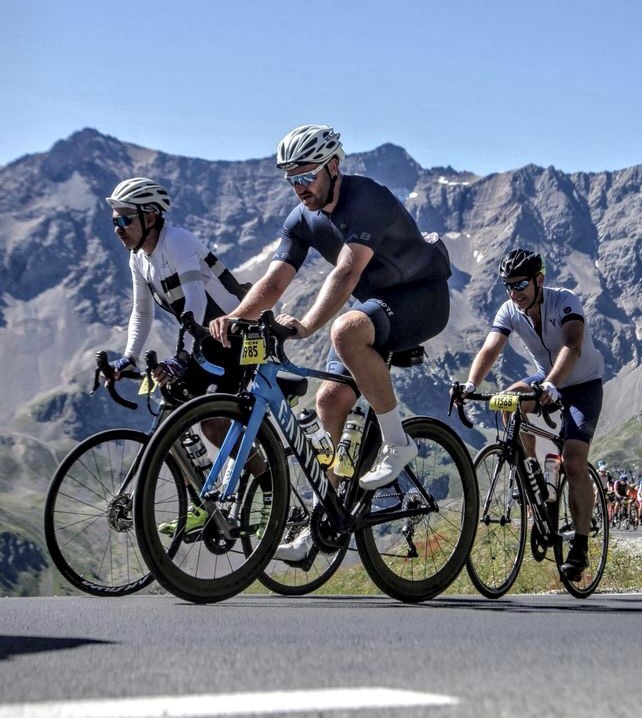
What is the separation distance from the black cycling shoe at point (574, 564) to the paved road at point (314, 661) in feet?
10.5

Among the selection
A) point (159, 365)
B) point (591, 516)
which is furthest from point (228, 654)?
point (591, 516)

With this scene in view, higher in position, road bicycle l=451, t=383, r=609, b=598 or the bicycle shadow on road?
road bicycle l=451, t=383, r=609, b=598

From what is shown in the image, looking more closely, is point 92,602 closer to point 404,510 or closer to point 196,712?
point 404,510

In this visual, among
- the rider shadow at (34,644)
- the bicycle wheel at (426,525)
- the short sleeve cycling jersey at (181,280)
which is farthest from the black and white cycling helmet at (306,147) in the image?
the rider shadow at (34,644)

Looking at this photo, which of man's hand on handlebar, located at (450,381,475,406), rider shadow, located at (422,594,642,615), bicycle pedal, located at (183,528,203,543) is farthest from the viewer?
man's hand on handlebar, located at (450,381,475,406)

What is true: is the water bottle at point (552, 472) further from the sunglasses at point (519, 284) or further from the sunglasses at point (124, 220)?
the sunglasses at point (124, 220)

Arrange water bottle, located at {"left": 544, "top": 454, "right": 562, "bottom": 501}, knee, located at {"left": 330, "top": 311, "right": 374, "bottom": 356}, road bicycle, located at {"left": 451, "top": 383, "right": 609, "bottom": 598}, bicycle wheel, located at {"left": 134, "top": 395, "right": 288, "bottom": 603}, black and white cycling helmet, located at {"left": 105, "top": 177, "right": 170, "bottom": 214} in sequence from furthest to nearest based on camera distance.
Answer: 1. water bottle, located at {"left": 544, "top": 454, "right": 562, "bottom": 501}
2. road bicycle, located at {"left": 451, "top": 383, "right": 609, "bottom": 598}
3. black and white cycling helmet, located at {"left": 105, "top": 177, "right": 170, "bottom": 214}
4. knee, located at {"left": 330, "top": 311, "right": 374, "bottom": 356}
5. bicycle wheel, located at {"left": 134, "top": 395, "right": 288, "bottom": 603}

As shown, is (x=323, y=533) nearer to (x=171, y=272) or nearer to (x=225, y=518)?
(x=225, y=518)

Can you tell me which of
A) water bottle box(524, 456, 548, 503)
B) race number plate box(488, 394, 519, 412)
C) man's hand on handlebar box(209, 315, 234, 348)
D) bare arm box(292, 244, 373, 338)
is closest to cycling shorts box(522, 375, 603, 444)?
water bottle box(524, 456, 548, 503)

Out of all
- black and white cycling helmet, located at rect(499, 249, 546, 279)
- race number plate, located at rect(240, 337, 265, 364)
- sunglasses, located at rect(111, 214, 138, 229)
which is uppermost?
sunglasses, located at rect(111, 214, 138, 229)

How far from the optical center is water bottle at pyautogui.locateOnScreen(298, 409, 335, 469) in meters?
7.21

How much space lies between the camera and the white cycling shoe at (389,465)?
7.12 meters

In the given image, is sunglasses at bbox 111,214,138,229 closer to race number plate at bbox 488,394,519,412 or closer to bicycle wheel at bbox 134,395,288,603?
bicycle wheel at bbox 134,395,288,603

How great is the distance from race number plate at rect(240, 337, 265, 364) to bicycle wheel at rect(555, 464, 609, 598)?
15.2 feet
